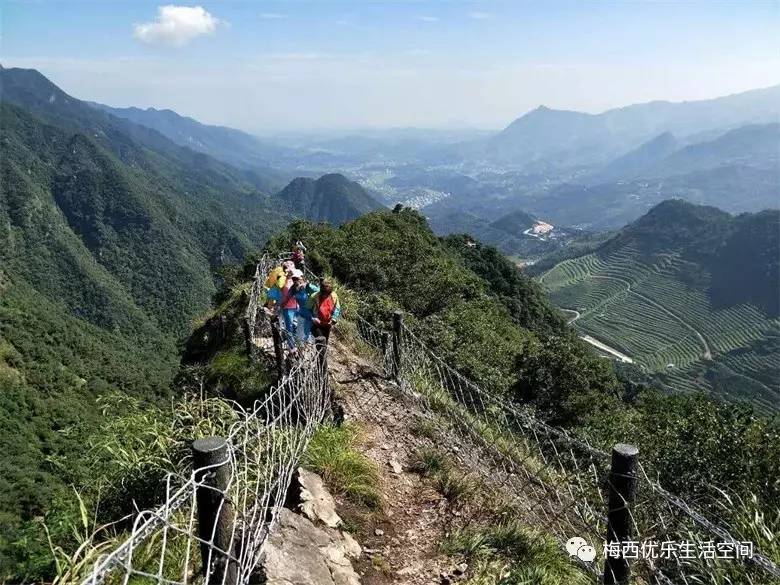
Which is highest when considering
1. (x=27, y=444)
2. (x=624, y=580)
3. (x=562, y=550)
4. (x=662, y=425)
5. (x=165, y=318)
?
(x=624, y=580)

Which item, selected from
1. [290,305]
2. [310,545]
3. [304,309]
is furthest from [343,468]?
[290,305]

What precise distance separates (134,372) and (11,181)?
89636 millimetres

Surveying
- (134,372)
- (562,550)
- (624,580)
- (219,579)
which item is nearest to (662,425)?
(562,550)

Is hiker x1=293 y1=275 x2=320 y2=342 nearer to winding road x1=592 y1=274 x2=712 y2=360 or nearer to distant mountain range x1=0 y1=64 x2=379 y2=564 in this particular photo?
distant mountain range x1=0 y1=64 x2=379 y2=564

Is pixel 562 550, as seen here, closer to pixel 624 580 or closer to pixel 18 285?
pixel 624 580

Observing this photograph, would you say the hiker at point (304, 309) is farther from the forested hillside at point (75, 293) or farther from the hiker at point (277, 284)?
the forested hillside at point (75, 293)

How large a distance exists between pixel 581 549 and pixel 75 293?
113 m

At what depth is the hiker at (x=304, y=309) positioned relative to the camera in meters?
8.15

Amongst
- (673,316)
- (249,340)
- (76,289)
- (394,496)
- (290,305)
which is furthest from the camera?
(76,289)

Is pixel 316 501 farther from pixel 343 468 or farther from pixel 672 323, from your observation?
pixel 672 323

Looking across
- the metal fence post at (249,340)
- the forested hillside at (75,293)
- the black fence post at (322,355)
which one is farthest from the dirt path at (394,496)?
the forested hillside at (75,293)

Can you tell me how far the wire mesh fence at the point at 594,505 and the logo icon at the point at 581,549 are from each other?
0.05ft

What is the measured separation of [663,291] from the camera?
361 ft

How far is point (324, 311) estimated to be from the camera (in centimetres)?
764
